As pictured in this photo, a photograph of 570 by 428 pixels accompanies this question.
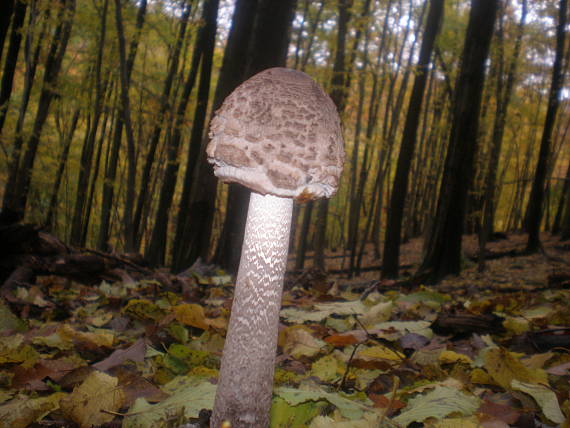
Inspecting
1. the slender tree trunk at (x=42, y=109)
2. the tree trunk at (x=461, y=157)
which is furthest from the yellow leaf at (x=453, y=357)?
the slender tree trunk at (x=42, y=109)

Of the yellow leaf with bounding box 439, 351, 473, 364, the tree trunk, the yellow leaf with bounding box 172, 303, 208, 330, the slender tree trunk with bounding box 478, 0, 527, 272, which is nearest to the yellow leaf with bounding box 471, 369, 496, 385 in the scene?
the yellow leaf with bounding box 439, 351, 473, 364

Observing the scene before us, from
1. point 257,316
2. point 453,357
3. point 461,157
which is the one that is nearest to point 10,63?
point 461,157

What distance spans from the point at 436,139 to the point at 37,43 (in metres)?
17.8

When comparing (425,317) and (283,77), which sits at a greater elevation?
(283,77)

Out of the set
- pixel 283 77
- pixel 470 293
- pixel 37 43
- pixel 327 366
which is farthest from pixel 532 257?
pixel 37 43

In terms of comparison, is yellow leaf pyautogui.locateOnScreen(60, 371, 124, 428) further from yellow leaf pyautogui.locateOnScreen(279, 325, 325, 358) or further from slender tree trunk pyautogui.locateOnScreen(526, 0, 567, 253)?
slender tree trunk pyautogui.locateOnScreen(526, 0, 567, 253)

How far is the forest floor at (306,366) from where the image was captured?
145 cm

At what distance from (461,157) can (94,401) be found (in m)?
6.43

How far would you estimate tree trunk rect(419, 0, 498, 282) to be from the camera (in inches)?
256

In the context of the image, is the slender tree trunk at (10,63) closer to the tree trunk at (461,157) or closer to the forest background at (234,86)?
the forest background at (234,86)

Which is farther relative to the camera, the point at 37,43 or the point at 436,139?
the point at 436,139

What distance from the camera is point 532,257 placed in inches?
425

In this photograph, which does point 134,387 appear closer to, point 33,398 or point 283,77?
point 33,398

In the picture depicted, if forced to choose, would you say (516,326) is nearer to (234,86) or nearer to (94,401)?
(94,401)
